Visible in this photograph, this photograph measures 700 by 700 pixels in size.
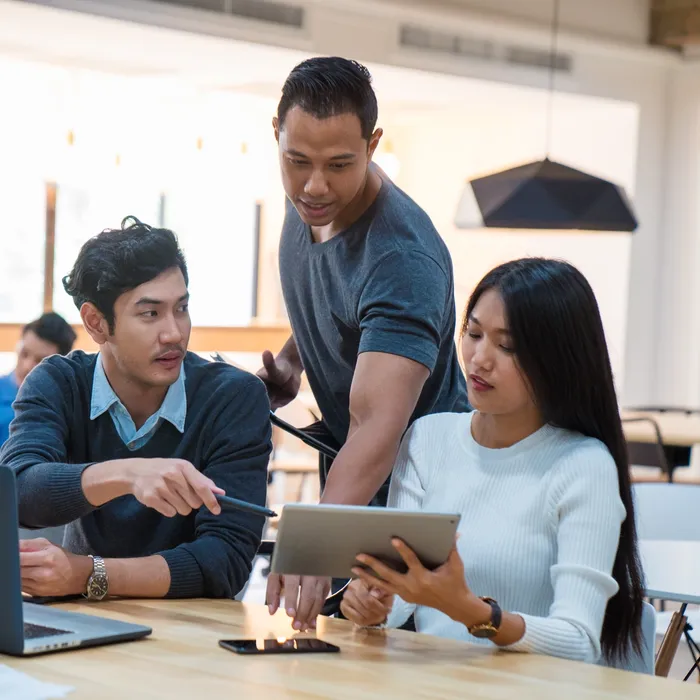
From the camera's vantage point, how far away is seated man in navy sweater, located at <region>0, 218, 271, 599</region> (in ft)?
6.91

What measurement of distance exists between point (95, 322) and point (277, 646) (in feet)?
2.82

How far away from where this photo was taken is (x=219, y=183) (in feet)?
35.5

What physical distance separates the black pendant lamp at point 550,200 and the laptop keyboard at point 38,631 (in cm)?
380

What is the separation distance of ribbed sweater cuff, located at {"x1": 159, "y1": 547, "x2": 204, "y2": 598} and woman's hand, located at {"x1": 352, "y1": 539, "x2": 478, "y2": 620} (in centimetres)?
46

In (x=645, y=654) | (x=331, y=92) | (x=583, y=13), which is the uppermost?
(x=583, y=13)

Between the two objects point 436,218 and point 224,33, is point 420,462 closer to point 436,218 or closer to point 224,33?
point 224,33

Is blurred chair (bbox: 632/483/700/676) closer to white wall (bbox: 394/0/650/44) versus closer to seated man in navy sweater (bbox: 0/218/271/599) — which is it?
seated man in navy sweater (bbox: 0/218/271/599)

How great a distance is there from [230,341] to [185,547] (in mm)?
7198

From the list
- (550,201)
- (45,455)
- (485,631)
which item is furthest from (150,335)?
(550,201)

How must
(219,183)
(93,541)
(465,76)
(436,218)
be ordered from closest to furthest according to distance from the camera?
(93,541) < (465,76) < (436,218) < (219,183)

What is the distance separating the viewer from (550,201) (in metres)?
5.20

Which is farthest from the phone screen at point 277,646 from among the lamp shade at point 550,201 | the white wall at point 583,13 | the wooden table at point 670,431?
the white wall at point 583,13

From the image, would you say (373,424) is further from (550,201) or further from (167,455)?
(550,201)

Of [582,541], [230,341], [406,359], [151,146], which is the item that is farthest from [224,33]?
[582,541]
